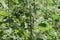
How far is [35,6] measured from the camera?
183 centimetres

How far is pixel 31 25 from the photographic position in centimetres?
171

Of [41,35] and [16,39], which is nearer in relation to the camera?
[16,39]

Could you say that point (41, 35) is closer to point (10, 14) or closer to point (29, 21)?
point (29, 21)

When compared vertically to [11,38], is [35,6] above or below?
above

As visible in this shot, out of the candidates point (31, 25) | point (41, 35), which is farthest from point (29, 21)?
point (41, 35)

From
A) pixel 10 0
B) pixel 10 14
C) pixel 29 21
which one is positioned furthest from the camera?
pixel 10 0

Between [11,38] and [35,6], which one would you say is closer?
[11,38]

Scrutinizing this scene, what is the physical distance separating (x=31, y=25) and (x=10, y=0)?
0.40m

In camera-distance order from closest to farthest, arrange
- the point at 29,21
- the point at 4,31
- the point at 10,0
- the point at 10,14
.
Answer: the point at 4,31, the point at 10,14, the point at 29,21, the point at 10,0

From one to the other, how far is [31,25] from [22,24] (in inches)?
3.5

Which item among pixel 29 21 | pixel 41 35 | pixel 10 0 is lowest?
pixel 41 35

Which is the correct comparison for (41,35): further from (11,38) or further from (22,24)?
(11,38)

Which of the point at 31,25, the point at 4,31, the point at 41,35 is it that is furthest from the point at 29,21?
the point at 4,31

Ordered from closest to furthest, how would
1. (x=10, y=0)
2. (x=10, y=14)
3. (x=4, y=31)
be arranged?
(x=4, y=31) → (x=10, y=14) → (x=10, y=0)
